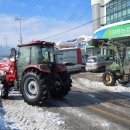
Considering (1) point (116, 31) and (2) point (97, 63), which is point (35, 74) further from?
(1) point (116, 31)

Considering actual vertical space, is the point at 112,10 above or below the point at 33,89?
above

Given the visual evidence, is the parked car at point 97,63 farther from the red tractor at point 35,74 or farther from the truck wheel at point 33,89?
the truck wheel at point 33,89

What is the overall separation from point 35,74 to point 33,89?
697mm

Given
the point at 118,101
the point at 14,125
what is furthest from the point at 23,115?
the point at 118,101

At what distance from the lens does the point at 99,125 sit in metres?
8.30

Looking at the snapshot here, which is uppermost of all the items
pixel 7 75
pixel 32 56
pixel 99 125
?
pixel 32 56

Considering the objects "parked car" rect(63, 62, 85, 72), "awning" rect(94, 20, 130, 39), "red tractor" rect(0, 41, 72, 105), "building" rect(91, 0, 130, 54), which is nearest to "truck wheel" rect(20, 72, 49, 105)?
"red tractor" rect(0, 41, 72, 105)

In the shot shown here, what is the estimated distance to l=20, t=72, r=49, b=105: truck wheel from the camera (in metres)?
11.1

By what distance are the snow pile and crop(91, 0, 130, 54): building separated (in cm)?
1493

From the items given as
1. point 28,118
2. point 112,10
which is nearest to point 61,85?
point 28,118

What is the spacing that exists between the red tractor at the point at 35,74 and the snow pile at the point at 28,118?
73cm

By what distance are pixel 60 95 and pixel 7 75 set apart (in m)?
2.50

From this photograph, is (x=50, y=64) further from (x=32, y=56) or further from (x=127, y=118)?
(x=127, y=118)

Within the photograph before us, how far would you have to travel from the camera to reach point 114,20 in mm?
39906
